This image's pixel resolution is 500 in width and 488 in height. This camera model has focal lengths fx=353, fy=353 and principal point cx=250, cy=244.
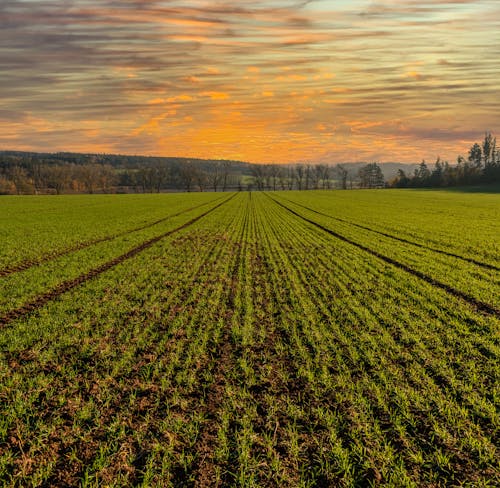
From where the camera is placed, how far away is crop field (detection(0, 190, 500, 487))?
5164 millimetres

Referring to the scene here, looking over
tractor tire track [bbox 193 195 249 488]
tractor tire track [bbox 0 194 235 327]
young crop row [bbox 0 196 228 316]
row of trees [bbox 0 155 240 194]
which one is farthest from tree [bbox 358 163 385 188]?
tractor tire track [bbox 193 195 249 488]

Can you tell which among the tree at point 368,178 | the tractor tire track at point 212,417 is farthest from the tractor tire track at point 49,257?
the tree at point 368,178

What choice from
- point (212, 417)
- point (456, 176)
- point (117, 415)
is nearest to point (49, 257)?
point (117, 415)

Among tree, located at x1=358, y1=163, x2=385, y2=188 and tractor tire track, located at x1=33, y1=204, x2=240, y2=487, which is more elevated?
tree, located at x1=358, y1=163, x2=385, y2=188

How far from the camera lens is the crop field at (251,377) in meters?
5.16

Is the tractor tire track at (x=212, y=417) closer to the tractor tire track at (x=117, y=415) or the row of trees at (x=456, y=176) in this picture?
the tractor tire track at (x=117, y=415)

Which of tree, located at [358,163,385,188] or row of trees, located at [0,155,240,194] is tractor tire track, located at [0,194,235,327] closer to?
row of trees, located at [0,155,240,194]

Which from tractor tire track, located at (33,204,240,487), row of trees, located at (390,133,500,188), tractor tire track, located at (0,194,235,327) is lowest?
tractor tire track, located at (33,204,240,487)

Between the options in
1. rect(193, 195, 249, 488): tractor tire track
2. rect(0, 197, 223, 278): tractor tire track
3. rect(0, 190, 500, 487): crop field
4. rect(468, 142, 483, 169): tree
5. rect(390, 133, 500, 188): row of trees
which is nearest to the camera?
rect(193, 195, 249, 488): tractor tire track

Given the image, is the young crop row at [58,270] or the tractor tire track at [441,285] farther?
the young crop row at [58,270]

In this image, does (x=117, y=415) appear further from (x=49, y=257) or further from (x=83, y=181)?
(x=83, y=181)

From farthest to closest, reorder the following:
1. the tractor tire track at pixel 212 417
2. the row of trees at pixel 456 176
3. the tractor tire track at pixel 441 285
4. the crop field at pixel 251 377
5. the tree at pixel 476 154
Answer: the tree at pixel 476 154 → the row of trees at pixel 456 176 → the tractor tire track at pixel 441 285 → the crop field at pixel 251 377 → the tractor tire track at pixel 212 417

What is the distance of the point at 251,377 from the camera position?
24.9 ft

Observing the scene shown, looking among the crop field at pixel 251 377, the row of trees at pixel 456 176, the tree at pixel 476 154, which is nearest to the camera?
the crop field at pixel 251 377
